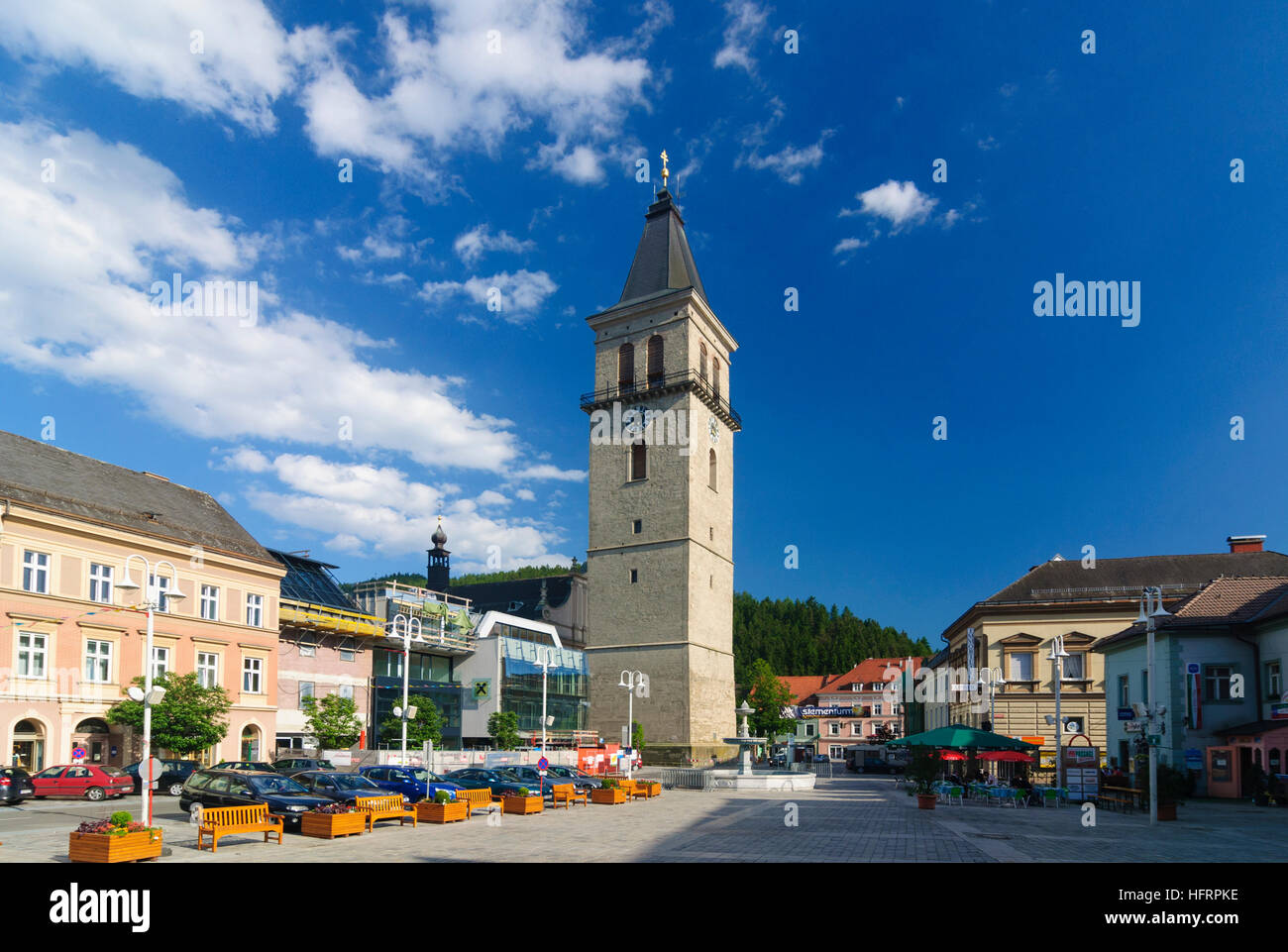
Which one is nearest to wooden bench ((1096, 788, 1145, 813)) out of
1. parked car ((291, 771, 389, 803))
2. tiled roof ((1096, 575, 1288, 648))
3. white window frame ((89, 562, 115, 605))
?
tiled roof ((1096, 575, 1288, 648))

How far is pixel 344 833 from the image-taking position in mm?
21438

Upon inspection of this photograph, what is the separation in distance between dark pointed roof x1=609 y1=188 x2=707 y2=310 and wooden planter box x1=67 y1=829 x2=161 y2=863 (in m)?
57.9

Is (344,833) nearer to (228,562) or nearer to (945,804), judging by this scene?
(945,804)

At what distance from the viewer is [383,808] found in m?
23.3

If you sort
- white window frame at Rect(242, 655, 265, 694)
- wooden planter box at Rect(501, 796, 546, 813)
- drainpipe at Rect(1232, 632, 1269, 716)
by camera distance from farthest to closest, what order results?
white window frame at Rect(242, 655, 265, 694)
drainpipe at Rect(1232, 632, 1269, 716)
wooden planter box at Rect(501, 796, 546, 813)

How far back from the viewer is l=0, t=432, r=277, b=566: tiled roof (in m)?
38.7

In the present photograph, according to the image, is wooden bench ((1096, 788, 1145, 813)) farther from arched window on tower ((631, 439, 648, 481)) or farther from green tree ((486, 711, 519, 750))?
arched window on tower ((631, 439, 648, 481))

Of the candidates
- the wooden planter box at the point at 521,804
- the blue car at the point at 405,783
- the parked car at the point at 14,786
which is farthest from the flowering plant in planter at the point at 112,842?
the parked car at the point at 14,786

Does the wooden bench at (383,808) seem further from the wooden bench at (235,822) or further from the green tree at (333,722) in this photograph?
the green tree at (333,722)

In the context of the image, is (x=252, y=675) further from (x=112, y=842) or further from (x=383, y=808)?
(x=112, y=842)

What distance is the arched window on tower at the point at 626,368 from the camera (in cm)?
7162

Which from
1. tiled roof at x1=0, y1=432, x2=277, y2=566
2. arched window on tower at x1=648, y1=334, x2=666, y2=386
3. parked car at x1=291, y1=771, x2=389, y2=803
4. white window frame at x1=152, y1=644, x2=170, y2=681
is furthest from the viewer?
arched window on tower at x1=648, y1=334, x2=666, y2=386
